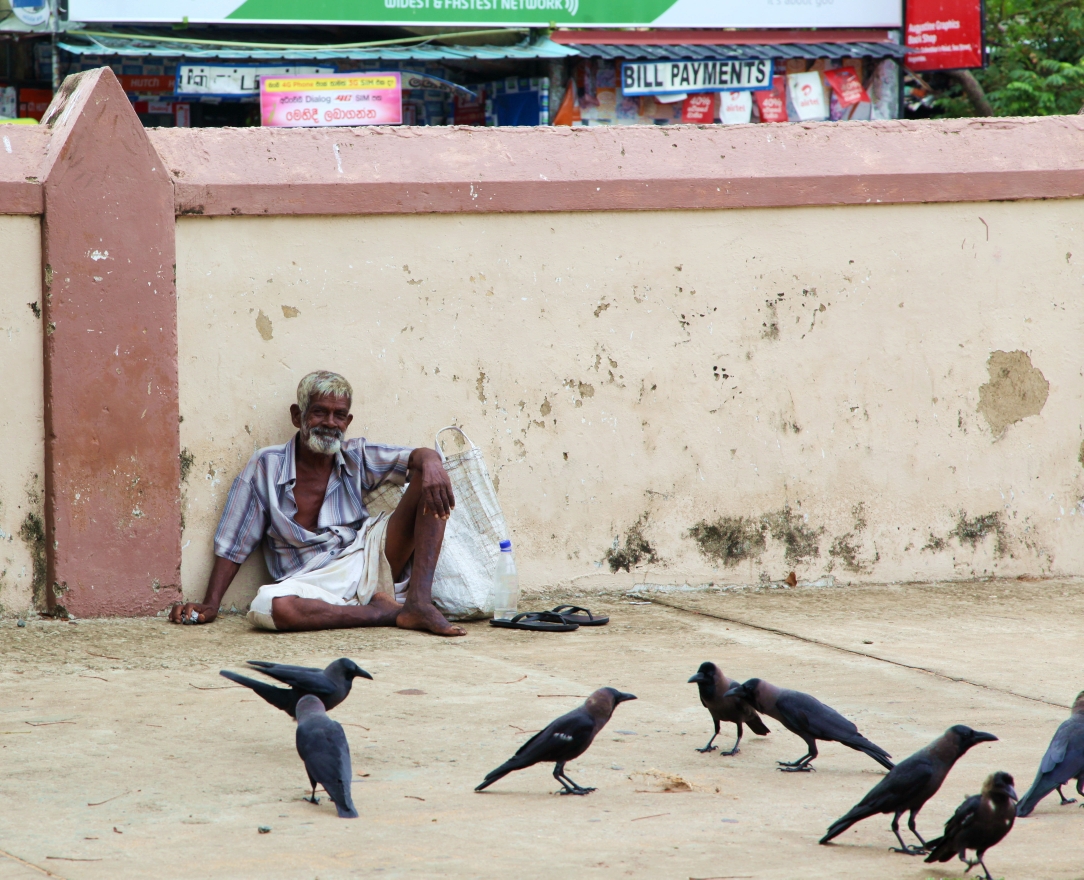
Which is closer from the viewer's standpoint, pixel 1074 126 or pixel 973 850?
pixel 973 850

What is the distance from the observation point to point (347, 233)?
5.97 meters

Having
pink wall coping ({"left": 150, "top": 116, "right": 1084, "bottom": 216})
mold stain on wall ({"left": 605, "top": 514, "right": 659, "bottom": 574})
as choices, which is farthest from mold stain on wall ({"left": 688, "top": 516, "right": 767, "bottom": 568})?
pink wall coping ({"left": 150, "top": 116, "right": 1084, "bottom": 216})

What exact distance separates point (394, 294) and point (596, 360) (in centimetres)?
96

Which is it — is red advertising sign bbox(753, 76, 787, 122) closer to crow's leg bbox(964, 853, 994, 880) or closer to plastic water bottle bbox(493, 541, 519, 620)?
plastic water bottle bbox(493, 541, 519, 620)

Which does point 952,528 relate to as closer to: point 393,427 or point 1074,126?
point 1074,126

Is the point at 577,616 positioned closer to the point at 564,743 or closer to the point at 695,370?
the point at 695,370

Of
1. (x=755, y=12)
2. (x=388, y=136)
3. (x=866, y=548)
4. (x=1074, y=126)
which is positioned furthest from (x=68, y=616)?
(x=755, y=12)

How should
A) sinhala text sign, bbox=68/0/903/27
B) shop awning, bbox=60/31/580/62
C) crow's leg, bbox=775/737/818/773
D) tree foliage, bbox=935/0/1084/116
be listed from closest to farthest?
1. crow's leg, bbox=775/737/818/773
2. shop awning, bbox=60/31/580/62
3. sinhala text sign, bbox=68/0/903/27
4. tree foliage, bbox=935/0/1084/116

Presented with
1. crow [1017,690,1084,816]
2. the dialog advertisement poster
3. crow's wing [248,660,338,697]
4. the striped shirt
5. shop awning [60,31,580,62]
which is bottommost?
crow [1017,690,1084,816]

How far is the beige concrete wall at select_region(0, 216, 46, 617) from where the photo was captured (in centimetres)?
555

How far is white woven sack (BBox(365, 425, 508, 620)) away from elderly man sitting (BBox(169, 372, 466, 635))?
0.13 metres

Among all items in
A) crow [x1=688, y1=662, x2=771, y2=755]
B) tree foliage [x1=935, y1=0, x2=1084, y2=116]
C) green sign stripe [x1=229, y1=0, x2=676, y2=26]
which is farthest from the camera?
tree foliage [x1=935, y1=0, x2=1084, y2=116]

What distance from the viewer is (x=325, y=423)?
572cm

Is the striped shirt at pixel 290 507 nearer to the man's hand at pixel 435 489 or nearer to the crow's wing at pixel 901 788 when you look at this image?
the man's hand at pixel 435 489
